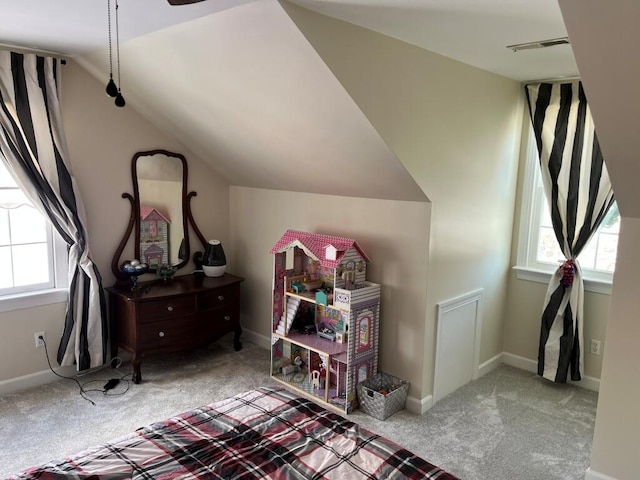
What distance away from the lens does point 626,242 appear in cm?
230

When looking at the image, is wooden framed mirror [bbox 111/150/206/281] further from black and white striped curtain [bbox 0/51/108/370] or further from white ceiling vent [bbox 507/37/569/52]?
white ceiling vent [bbox 507/37/569/52]

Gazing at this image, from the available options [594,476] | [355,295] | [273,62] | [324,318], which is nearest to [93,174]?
[273,62]

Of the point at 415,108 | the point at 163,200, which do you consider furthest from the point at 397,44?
the point at 163,200

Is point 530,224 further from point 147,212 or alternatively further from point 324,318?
point 147,212

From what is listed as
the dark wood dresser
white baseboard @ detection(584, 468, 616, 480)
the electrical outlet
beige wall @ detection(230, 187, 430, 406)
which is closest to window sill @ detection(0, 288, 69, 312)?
the electrical outlet

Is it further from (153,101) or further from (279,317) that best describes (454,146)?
(153,101)

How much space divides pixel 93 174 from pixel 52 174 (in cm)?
30

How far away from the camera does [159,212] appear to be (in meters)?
3.96

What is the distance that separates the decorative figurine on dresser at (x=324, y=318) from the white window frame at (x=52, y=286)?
1542 millimetres

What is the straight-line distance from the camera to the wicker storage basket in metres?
3.07

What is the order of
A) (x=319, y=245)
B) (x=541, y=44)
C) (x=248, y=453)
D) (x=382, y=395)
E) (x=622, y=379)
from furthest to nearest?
(x=319, y=245)
(x=382, y=395)
(x=541, y=44)
(x=622, y=379)
(x=248, y=453)

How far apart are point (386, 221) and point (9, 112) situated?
2.57 metres

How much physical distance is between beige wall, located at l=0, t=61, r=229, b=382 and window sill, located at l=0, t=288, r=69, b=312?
0.04 m

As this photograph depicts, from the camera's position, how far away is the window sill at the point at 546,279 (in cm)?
346
